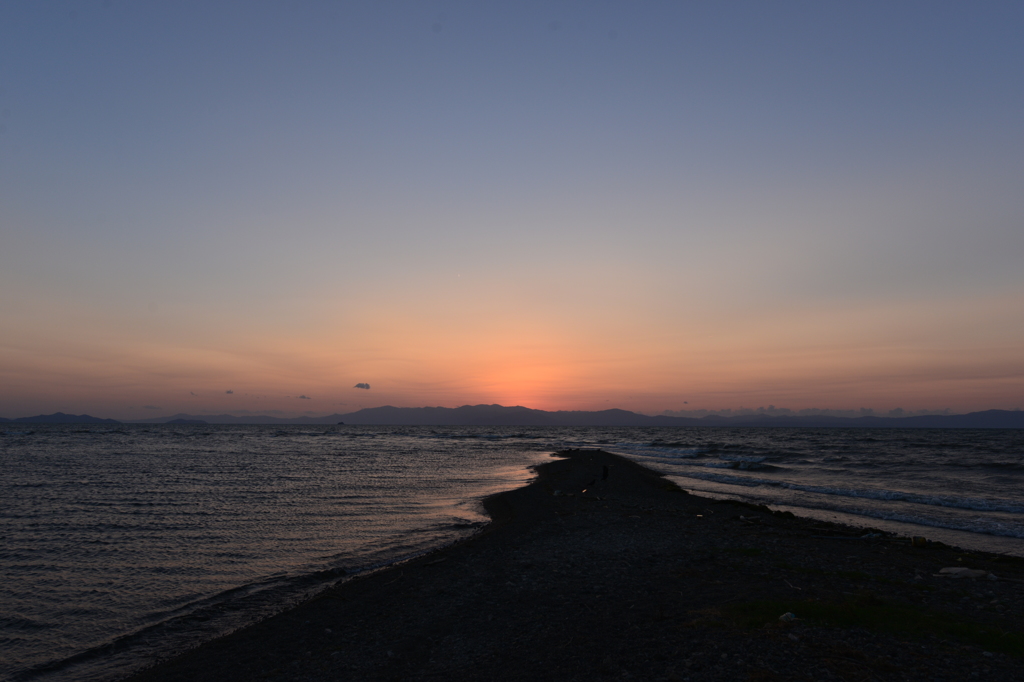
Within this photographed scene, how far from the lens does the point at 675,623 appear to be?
969 cm

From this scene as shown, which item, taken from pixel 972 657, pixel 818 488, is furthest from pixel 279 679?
pixel 818 488

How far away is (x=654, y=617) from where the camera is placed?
33.2 feet

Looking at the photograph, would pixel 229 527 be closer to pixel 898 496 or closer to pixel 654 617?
pixel 654 617

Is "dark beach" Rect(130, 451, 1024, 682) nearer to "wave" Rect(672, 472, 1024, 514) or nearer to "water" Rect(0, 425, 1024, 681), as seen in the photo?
"water" Rect(0, 425, 1024, 681)

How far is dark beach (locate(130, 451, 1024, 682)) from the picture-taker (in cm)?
801

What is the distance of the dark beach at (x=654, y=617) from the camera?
26.3 feet

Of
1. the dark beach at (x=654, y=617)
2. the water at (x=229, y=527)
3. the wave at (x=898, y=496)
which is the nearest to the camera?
the dark beach at (x=654, y=617)

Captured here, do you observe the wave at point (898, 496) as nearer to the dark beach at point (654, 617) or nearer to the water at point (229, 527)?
the water at point (229, 527)

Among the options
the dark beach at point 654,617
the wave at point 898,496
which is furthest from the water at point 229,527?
the dark beach at point 654,617

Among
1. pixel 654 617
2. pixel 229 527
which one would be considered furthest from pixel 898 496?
pixel 229 527

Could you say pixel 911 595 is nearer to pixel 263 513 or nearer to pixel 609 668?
pixel 609 668

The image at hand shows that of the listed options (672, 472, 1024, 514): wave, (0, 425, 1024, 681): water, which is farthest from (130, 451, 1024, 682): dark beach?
(672, 472, 1024, 514): wave

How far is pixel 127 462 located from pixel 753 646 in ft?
191

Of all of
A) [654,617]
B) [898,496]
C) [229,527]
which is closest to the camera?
[654,617]
